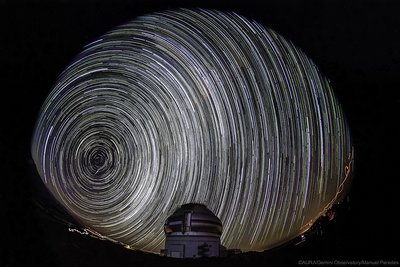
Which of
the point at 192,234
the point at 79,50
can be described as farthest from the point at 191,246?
the point at 79,50

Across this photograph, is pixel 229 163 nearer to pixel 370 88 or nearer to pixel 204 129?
pixel 204 129

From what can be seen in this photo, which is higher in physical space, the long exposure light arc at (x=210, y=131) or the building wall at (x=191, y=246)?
the long exposure light arc at (x=210, y=131)

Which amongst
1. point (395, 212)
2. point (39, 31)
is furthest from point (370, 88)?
point (39, 31)

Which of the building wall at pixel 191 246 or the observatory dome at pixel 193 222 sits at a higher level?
the observatory dome at pixel 193 222

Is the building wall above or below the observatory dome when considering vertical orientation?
below

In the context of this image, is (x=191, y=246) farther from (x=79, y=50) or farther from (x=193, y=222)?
(x=79, y=50)
